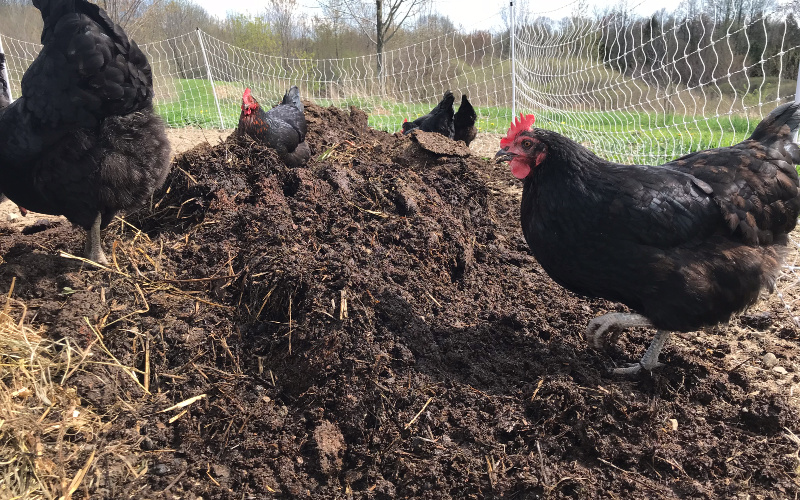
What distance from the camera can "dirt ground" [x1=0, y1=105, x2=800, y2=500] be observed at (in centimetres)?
203

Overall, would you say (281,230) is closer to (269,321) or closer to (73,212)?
(269,321)

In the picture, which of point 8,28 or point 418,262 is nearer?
point 418,262

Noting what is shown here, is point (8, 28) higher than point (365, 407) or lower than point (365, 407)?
higher

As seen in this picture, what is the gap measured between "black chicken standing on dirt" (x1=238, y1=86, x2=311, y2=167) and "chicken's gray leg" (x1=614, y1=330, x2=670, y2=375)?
378 cm

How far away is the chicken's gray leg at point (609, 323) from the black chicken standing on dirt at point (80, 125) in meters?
3.14

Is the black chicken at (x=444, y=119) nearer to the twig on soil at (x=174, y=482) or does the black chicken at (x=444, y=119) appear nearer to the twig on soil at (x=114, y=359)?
the twig on soil at (x=114, y=359)

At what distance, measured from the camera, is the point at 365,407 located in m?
2.22

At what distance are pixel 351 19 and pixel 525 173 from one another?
1968 cm

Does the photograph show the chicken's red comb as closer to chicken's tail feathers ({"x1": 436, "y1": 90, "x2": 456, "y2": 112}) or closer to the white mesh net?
the white mesh net

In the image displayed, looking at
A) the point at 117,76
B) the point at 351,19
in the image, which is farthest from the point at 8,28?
the point at 117,76

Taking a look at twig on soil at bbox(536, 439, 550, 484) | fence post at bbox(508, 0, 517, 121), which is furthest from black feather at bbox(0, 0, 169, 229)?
fence post at bbox(508, 0, 517, 121)

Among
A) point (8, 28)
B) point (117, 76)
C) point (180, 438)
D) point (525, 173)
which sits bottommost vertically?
point (180, 438)

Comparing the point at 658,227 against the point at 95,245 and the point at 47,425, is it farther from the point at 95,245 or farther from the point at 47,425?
the point at 95,245

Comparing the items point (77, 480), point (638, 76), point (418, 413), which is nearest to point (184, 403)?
point (77, 480)
